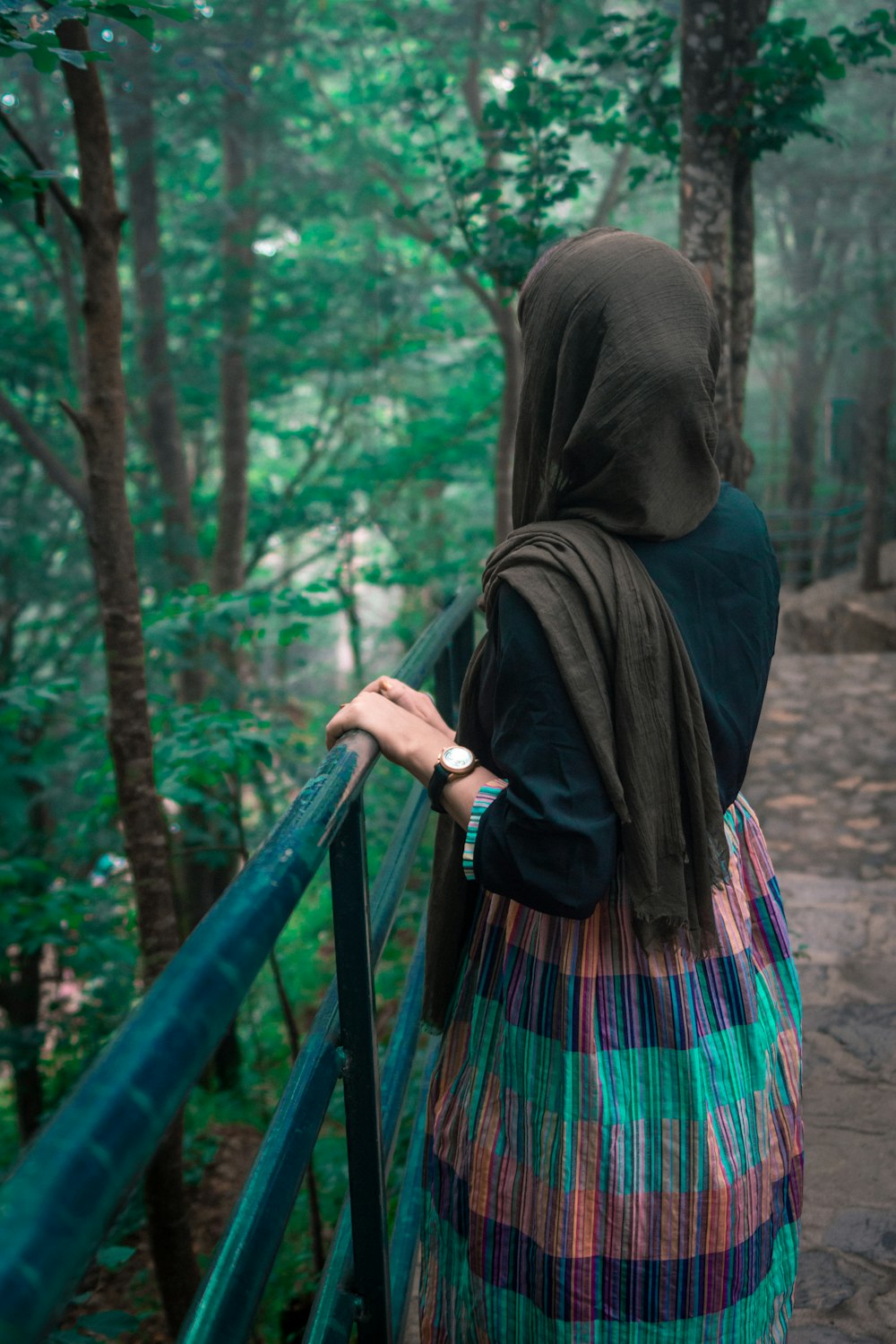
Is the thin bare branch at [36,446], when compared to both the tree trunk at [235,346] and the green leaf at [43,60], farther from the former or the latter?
the green leaf at [43,60]

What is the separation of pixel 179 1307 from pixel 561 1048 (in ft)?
6.66

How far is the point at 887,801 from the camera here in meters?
5.24

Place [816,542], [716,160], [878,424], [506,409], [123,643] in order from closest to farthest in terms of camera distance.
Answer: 1. [123,643]
2. [716,160]
3. [506,409]
4. [878,424]
5. [816,542]

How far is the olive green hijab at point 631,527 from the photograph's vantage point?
102 centimetres

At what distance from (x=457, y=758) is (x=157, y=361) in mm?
5663

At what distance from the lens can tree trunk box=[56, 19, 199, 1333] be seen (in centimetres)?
241

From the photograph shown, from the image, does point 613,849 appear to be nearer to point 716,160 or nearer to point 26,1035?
point 716,160

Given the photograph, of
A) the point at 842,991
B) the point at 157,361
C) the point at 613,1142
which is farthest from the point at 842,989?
the point at 157,361

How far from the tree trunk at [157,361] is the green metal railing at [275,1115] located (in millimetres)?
4888

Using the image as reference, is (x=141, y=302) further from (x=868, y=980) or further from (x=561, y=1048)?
(x=561, y=1048)

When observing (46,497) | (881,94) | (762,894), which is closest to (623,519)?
(762,894)

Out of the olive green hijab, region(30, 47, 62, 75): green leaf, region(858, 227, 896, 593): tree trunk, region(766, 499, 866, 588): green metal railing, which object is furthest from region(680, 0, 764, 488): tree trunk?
region(766, 499, 866, 588): green metal railing

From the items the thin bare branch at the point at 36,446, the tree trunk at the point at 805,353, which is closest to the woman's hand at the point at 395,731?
the thin bare branch at the point at 36,446

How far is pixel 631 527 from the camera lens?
1077 millimetres
